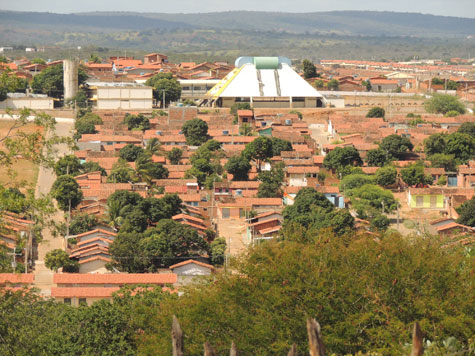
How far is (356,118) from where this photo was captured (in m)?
32.7

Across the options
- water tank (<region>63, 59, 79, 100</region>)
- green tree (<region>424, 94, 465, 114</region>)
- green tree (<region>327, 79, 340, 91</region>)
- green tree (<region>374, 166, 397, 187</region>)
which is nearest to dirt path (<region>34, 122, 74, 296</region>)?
green tree (<region>374, 166, 397, 187</region>)

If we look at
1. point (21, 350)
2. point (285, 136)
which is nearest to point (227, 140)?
point (285, 136)

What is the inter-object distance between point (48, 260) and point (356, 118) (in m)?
18.0

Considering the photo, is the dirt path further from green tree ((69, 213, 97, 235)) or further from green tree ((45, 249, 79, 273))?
green tree ((69, 213, 97, 235))

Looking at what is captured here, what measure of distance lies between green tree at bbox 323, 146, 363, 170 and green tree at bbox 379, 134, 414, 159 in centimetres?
123

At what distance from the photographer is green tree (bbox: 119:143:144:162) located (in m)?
25.4

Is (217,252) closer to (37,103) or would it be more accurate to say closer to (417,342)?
(417,342)

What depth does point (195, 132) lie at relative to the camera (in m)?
28.2

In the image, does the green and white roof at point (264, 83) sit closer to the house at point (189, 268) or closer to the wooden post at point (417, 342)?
the house at point (189, 268)

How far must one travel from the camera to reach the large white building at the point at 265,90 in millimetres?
37031

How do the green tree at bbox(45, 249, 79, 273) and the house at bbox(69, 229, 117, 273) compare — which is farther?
the house at bbox(69, 229, 117, 273)

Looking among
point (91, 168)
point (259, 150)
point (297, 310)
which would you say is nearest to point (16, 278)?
point (297, 310)

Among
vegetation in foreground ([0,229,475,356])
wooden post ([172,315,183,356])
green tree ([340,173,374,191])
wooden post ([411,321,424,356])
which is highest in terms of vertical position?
wooden post ([411,321,424,356])

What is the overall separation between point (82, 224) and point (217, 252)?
2.75 m
